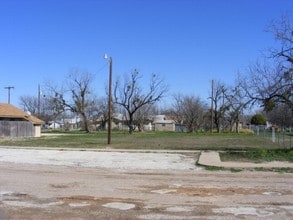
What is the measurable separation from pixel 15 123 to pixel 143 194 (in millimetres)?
49547

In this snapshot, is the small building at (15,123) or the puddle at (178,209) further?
the small building at (15,123)

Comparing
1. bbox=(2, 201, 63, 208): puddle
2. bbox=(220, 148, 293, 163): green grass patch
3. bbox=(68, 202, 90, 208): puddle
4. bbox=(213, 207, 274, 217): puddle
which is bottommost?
bbox=(213, 207, 274, 217): puddle

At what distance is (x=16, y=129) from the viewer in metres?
58.5

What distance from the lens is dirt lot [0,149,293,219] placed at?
30.2ft

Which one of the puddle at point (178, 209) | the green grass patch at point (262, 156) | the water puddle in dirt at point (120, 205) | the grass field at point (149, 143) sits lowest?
the puddle at point (178, 209)

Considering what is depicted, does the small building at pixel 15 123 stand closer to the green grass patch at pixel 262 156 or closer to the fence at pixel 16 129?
the fence at pixel 16 129

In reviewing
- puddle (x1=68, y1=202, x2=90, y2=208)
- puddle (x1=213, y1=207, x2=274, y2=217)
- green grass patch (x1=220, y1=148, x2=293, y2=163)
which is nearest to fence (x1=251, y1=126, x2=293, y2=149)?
green grass patch (x1=220, y1=148, x2=293, y2=163)

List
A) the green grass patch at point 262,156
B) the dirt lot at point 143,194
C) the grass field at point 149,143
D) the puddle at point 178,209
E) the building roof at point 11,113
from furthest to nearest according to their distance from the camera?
the building roof at point 11,113, the grass field at point 149,143, the green grass patch at point 262,156, the puddle at point 178,209, the dirt lot at point 143,194

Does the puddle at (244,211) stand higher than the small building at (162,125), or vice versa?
the small building at (162,125)

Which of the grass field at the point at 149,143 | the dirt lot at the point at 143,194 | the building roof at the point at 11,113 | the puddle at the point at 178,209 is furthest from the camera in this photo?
the building roof at the point at 11,113

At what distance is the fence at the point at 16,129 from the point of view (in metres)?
56.9

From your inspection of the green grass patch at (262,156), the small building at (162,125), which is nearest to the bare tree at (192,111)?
the small building at (162,125)

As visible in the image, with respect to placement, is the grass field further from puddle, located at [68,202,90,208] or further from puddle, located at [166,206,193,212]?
puddle, located at [166,206,193,212]

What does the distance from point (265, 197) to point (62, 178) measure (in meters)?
6.93
